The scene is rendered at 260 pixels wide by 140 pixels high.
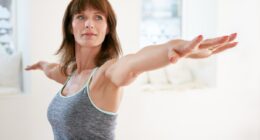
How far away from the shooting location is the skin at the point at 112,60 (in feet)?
3.18

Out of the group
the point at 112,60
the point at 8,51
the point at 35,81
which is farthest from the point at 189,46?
the point at 8,51

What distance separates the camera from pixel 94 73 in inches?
54.6

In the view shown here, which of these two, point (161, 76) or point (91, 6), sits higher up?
point (91, 6)

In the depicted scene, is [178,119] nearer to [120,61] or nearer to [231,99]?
[231,99]

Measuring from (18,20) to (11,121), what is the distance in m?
0.71

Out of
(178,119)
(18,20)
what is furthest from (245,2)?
(18,20)

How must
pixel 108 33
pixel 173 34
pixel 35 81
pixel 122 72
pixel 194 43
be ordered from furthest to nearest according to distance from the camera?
pixel 173 34
pixel 35 81
pixel 108 33
pixel 122 72
pixel 194 43

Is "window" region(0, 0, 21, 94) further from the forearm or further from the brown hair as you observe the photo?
the forearm

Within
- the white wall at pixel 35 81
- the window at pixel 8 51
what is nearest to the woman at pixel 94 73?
the white wall at pixel 35 81

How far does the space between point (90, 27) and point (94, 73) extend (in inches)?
7.0

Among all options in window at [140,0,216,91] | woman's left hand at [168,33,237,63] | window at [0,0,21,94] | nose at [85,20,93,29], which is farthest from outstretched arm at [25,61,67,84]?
window at [140,0,216,91]

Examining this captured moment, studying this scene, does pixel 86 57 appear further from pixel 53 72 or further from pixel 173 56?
pixel 173 56

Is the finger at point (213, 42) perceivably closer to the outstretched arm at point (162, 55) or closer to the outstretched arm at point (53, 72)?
the outstretched arm at point (162, 55)

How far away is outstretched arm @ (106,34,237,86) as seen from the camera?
0.94 m
